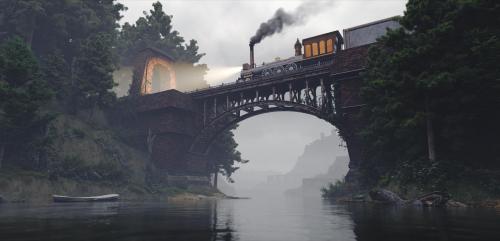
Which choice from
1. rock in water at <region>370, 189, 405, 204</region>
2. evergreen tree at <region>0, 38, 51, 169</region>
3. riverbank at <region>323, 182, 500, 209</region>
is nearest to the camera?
riverbank at <region>323, 182, 500, 209</region>

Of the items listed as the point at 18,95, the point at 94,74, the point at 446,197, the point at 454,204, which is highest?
the point at 94,74

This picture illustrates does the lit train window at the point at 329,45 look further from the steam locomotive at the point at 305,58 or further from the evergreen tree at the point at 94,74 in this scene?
the evergreen tree at the point at 94,74

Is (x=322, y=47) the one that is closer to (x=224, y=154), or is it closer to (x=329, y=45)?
(x=329, y=45)

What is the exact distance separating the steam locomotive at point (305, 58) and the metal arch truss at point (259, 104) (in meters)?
2.15

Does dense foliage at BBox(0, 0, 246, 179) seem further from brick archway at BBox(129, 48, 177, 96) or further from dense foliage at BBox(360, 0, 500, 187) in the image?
dense foliage at BBox(360, 0, 500, 187)

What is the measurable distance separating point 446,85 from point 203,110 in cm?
4086

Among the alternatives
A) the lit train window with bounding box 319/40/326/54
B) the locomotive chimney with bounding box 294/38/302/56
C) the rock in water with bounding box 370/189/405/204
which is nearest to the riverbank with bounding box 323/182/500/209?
the rock in water with bounding box 370/189/405/204

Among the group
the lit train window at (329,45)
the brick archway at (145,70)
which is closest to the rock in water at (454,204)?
the lit train window at (329,45)

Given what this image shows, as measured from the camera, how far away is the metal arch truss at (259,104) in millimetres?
44125

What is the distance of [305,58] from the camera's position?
150 feet

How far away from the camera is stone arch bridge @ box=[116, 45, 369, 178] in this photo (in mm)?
44156

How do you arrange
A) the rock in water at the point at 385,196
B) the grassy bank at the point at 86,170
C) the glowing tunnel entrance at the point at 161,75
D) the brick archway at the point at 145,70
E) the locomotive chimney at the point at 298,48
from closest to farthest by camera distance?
the rock in water at the point at 385,196 < the grassy bank at the point at 86,170 < the locomotive chimney at the point at 298,48 < the brick archway at the point at 145,70 < the glowing tunnel entrance at the point at 161,75

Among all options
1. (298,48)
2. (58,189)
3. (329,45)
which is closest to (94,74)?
(58,189)

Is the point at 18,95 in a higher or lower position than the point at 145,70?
lower
